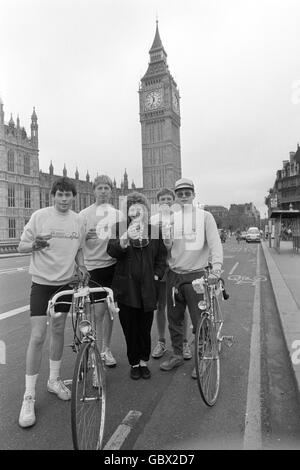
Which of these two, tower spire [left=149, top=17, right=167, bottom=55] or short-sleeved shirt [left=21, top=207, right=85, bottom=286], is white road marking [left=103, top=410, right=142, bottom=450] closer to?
short-sleeved shirt [left=21, top=207, right=85, bottom=286]

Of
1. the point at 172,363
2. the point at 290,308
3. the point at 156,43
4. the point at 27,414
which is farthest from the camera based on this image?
the point at 156,43

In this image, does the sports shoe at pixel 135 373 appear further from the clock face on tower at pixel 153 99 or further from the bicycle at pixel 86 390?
the clock face on tower at pixel 153 99

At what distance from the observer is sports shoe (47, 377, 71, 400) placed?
348 centimetres

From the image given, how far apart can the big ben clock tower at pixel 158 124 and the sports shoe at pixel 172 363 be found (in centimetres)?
9153

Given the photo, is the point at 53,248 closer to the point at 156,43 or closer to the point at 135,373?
the point at 135,373

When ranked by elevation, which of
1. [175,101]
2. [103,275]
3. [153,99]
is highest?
[175,101]

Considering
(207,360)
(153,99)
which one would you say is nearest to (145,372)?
(207,360)

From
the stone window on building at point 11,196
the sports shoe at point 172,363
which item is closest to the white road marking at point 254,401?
the sports shoe at point 172,363

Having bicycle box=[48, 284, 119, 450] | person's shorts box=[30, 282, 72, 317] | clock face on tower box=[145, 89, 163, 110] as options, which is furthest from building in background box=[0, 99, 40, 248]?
bicycle box=[48, 284, 119, 450]

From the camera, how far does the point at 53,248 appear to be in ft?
11.3

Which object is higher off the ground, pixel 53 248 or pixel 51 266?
pixel 53 248

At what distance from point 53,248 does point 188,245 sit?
156 centimetres

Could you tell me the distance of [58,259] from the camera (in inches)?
136
